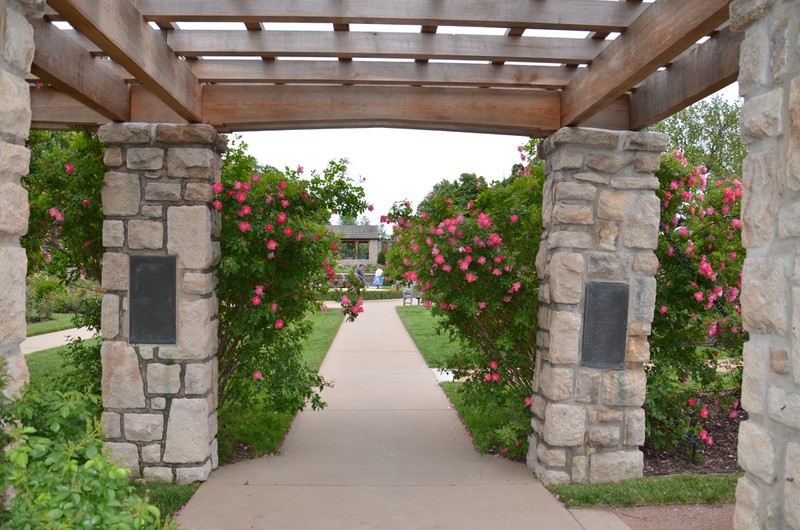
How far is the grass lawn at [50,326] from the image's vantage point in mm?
11914

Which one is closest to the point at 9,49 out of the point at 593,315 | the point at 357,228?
the point at 593,315

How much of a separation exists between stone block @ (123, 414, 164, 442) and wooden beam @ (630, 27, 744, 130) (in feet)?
13.0

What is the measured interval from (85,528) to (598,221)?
3.68 metres

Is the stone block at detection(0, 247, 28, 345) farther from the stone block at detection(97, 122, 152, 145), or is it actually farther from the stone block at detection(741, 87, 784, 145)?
the stone block at detection(741, 87, 784, 145)

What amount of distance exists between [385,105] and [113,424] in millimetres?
2970

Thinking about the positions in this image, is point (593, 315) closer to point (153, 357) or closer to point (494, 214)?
point (494, 214)

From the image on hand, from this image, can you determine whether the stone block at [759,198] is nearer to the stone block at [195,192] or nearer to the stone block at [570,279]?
the stone block at [570,279]

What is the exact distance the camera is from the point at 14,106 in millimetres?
2199

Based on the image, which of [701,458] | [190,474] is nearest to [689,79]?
[701,458]

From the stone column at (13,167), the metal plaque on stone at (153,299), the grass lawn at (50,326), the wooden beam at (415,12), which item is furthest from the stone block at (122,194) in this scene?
the grass lawn at (50,326)

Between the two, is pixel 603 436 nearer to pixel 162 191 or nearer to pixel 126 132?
pixel 162 191

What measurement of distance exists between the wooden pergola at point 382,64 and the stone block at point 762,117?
0.77 meters

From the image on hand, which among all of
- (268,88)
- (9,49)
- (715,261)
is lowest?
(715,261)

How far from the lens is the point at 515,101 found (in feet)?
15.1
